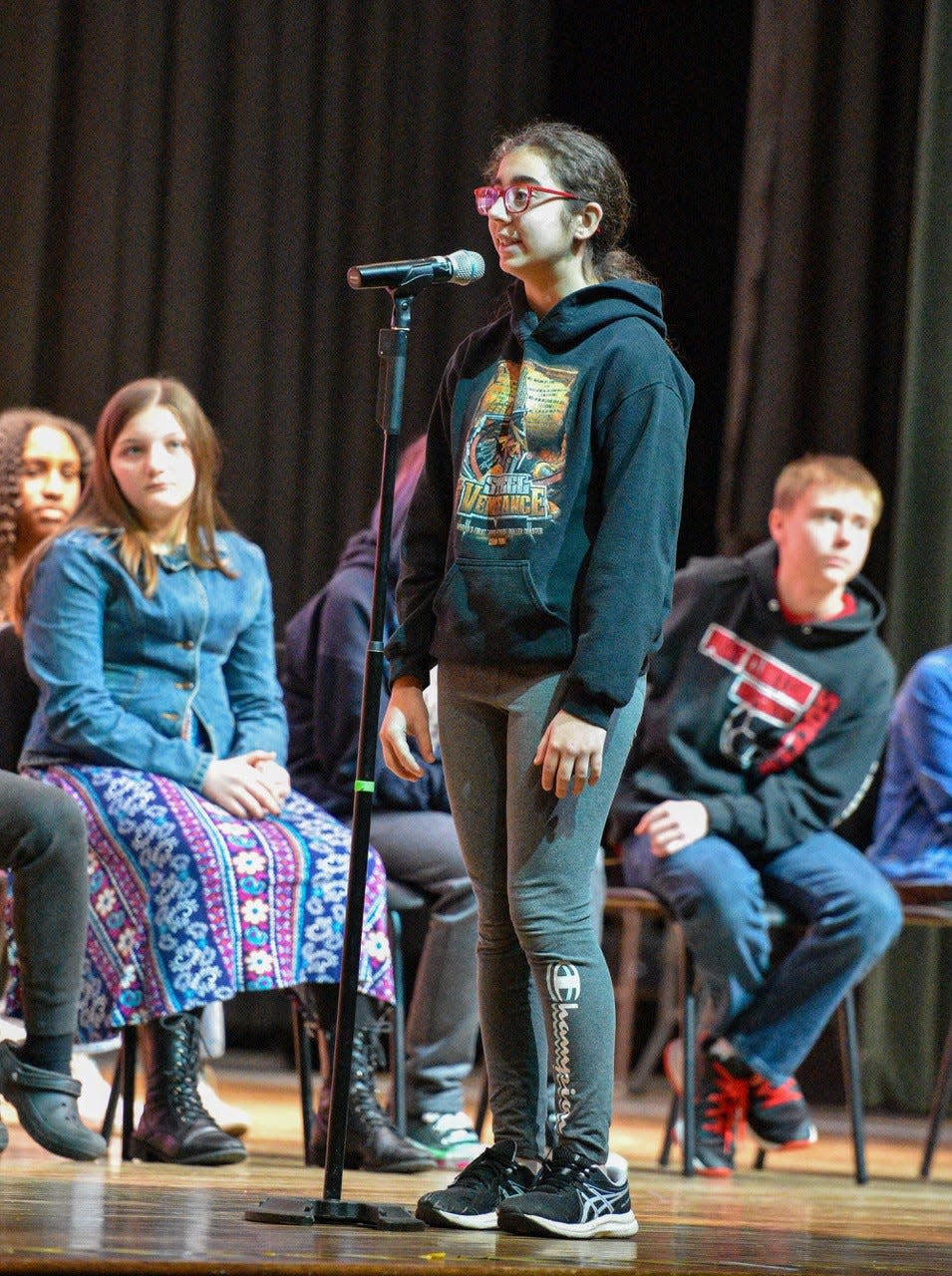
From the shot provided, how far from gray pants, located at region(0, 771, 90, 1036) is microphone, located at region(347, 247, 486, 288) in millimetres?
873

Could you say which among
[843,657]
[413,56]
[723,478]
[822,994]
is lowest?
[822,994]

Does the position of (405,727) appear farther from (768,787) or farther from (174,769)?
(768,787)

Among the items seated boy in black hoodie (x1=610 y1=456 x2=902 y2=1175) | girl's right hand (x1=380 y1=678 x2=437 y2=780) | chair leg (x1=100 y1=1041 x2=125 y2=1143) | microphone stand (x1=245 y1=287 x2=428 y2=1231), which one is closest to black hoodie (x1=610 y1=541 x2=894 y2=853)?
seated boy in black hoodie (x1=610 y1=456 x2=902 y2=1175)

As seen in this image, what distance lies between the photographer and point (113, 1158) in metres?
2.75

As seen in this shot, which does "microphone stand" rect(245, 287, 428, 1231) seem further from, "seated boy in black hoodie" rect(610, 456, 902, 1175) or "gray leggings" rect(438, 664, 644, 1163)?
"seated boy in black hoodie" rect(610, 456, 902, 1175)

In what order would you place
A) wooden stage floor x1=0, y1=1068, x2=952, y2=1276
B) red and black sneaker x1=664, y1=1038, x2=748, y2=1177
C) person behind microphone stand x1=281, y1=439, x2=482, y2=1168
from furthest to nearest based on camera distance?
red and black sneaker x1=664, y1=1038, x2=748, y2=1177
person behind microphone stand x1=281, y1=439, x2=482, y2=1168
wooden stage floor x1=0, y1=1068, x2=952, y2=1276

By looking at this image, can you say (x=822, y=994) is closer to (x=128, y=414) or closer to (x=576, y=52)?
(x=128, y=414)

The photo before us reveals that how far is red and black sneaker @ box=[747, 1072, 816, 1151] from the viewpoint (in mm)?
3273

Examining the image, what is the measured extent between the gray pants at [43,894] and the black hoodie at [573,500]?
25.5 inches

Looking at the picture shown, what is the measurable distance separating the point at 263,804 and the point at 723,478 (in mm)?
2348

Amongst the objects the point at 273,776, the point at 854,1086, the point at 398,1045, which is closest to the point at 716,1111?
the point at 854,1086

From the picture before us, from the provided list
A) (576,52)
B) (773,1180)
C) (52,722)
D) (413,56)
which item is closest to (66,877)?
(52,722)

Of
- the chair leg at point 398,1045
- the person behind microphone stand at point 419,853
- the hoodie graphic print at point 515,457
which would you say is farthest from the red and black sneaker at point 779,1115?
the hoodie graphic print at point 515,457

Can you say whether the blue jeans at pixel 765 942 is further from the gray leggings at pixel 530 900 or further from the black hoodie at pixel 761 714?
the gray leggings at pixel 530 900
